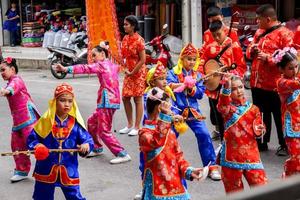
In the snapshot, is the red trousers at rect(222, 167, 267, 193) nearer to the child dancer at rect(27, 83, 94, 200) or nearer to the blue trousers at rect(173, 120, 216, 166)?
the child dancer at rect(27, 83, 94, 200)

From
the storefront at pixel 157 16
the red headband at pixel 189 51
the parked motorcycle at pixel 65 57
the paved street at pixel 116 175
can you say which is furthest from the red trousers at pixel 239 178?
the storefront at pixel 157 16

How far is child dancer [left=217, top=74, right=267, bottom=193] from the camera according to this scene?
158 inches

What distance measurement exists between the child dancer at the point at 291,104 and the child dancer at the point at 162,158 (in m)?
1.41

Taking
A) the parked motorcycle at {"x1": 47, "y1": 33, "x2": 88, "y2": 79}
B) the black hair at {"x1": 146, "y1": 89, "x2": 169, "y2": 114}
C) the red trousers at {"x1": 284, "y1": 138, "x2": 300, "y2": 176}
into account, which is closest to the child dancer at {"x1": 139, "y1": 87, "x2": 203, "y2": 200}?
the black hair at {"x1": 146, "y1": 89, "x2": 169, "y2": 114}

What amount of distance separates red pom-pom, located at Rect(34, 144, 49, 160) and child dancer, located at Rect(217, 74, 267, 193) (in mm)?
1302

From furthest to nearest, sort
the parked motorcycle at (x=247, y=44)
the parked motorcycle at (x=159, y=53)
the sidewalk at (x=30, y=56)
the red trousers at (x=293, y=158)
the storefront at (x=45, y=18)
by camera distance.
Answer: the storefront at (x=45, y=18) → the sidewalk at (x=30, y=56) → the parked motorcycle at (x=159, y=53) → the parked motorcycle at (x=247, y=44) → the red trousers at (x=293, y=158)

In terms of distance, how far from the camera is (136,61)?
24.3ft

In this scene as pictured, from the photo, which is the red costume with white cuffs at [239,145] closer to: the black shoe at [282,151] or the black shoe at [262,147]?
the black shoe at [282,151]

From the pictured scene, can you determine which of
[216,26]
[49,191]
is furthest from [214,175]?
[49,191]

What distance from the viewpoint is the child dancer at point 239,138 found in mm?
4004

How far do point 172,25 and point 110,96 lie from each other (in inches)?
402

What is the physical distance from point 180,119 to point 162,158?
10.8 inches

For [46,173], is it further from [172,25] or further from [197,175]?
[172,25]

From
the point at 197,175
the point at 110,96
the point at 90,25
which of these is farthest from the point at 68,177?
the point at 90,25
